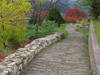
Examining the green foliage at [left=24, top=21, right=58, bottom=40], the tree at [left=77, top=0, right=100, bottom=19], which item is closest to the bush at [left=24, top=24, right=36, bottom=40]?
the green foliage at [left=24, top=21, right=58, bottom=40]

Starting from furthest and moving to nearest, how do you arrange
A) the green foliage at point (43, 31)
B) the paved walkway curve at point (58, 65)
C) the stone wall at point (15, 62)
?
the green foliage at point (43, 31), the paved walkway curve at point (58, 65), the stone wall at point (15, 62)

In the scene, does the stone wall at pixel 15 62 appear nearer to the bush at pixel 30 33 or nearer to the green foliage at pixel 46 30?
the bush at pixel 30 33

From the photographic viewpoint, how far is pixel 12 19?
436 inches

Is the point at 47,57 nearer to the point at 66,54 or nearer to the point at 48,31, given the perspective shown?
the point at 66,54

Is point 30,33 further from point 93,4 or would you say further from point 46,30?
point 93,4

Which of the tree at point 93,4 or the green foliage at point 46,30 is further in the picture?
the tree at point 93,4

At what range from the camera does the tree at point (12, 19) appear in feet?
34.7

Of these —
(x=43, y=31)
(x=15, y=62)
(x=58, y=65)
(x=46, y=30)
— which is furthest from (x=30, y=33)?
(x=15, y=62)

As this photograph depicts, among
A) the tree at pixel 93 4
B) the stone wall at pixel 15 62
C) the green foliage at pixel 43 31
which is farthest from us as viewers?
the tree at pixel 93 4

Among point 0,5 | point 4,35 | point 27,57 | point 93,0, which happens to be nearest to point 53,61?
point 27,57

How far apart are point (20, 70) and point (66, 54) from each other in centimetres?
311

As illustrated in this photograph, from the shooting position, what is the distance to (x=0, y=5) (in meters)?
10.6

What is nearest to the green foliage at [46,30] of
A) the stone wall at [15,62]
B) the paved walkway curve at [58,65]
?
the stone wall at [15,62]

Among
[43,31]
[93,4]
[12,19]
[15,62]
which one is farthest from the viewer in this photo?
[93,4]
